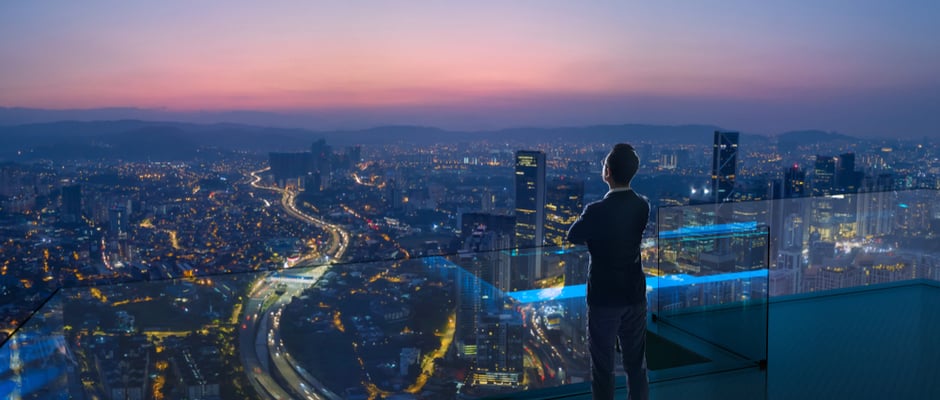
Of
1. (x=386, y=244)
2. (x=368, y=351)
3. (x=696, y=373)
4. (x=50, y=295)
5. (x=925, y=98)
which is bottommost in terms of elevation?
(x=386, y=244)

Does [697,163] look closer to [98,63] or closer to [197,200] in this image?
[197,200]

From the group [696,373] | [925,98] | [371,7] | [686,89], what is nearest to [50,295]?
[696,373]

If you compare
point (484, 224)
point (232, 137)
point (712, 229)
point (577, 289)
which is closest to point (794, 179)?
point (484, 224)

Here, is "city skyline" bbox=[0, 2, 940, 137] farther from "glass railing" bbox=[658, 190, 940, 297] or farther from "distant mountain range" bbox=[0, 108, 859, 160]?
"glass railing" bbox=[658, 190, 940, 297]

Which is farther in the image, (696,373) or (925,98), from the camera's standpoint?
(925,98)

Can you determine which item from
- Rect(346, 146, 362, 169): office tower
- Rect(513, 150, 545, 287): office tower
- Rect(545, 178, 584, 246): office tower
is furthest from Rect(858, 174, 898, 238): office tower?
Rect(346, 146, 362, 169): office tower

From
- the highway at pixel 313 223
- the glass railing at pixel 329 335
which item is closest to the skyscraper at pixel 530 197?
the highway at pixel 313 223

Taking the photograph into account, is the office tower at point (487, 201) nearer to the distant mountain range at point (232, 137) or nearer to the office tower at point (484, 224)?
the office tower at point (484, 224)
